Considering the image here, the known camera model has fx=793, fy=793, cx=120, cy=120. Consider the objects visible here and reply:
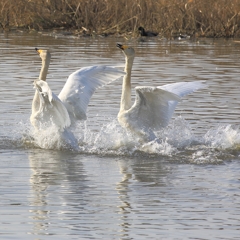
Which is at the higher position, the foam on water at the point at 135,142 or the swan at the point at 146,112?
the swan at the point at 146,112

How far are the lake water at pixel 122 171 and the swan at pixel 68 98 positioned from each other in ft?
0.76

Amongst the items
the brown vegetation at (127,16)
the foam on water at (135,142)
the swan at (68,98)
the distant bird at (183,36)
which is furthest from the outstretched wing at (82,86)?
the distant bird at (183,36)

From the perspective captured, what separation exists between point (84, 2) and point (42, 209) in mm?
19101

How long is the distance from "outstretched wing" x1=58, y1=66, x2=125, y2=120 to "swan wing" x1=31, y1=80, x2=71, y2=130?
0.43 metres

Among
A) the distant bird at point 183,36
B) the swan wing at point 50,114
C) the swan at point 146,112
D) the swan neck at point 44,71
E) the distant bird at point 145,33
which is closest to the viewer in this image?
the swan wing at point 50,114

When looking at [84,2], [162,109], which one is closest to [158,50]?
[84,2]

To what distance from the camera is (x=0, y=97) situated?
42.8 feet

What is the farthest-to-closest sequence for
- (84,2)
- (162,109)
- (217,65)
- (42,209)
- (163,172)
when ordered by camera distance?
(84,2) < (217,65) < (162,109) < (163,172) < (42,209)

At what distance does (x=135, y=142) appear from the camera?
988 cm

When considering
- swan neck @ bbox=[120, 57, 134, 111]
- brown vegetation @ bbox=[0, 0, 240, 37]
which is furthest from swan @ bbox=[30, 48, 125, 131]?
brown vegetation @ bbox=[0, 0, 240, 37]

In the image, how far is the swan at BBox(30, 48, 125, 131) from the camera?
939 centimetres

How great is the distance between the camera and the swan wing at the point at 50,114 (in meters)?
9.31

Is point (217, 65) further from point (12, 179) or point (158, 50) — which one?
point (12, 179)

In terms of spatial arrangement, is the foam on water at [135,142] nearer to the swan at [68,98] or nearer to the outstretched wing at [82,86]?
the swan at [68,98]
